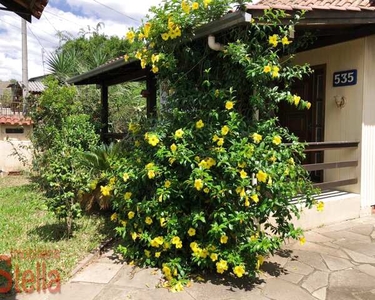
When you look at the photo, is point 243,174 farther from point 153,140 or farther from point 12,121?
point 12,121

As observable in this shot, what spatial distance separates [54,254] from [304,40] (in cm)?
392

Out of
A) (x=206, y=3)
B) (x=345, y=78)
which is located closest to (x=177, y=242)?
(x=206, y=3)

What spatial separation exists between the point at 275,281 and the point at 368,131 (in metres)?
3.24

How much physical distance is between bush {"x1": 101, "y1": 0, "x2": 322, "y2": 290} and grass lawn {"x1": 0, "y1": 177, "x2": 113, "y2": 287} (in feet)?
2.13

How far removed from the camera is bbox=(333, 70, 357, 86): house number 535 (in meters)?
5.37

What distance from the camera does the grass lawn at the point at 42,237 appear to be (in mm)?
3668

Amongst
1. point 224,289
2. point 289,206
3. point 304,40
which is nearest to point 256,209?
point 289,206

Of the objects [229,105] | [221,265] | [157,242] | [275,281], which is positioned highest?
[229,105]

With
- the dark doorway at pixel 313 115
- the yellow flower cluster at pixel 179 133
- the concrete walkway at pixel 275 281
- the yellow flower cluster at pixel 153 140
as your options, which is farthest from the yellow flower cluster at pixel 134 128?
the dark doorway at pixel 313 115

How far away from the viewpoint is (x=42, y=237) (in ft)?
14.6

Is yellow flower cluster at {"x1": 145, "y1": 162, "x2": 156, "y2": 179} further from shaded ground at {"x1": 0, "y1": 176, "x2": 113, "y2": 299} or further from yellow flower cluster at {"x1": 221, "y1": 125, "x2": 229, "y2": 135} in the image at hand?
shaded ground at {"x1": 0, "y1": 176, "x2": 113, "y2": 299}

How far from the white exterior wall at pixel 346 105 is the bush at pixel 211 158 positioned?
83.1 inches

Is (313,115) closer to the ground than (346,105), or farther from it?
closer to the ground

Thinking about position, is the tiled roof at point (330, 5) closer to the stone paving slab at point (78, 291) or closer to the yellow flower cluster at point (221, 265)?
the yellow flower cluster at point (221, 265)
